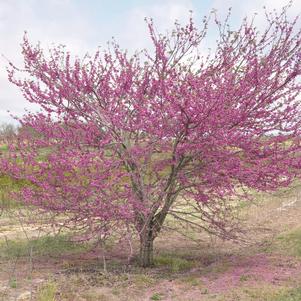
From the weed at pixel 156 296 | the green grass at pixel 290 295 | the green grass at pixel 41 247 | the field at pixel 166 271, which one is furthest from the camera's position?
the green grass at pixel 41 247

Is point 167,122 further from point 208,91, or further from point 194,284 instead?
point 194,284

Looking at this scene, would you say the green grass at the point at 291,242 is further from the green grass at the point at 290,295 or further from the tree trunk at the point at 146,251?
the tree trunk at the point at 146,251

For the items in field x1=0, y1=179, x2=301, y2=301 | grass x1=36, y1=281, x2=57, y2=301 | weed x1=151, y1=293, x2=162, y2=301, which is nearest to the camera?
grass x1=36, y1=281, x2=57, y2=301

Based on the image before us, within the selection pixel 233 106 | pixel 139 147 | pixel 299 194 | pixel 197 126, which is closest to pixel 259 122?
pixel 233 106

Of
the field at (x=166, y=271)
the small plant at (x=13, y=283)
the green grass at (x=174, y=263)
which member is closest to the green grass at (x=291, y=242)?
the field at (x=166, y=271)

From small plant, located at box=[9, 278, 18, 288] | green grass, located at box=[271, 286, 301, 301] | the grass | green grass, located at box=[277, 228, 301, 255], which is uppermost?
green grass, located at box=[277, 228, 301, 255]

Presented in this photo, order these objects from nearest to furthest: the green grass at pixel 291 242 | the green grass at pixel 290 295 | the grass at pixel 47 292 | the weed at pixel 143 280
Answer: the grass at pixel 47 292
the green grass at pixel 290 295
the weed at pixel 143 280
the green grass at pixel 291 242

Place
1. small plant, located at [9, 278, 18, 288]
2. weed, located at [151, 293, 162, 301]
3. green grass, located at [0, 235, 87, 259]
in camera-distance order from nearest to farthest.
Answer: weed, located at [151, 293, 162, 301] → small plant, located at [9, 278, 18, 288] → green grass, located at [0, 235, 87, 259]

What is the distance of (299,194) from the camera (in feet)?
56.6

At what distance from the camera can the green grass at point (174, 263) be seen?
29.6 feet

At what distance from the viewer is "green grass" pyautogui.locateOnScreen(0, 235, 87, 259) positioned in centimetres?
1051

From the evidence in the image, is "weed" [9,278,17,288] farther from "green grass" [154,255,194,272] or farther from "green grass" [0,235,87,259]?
"green grass" [154,255,194,272]

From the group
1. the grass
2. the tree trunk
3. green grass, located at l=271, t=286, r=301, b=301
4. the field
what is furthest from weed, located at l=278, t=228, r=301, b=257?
the grass

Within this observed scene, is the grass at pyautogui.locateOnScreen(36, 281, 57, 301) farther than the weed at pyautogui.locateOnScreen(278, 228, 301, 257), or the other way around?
the weed at pyautogui.locateOnScreen(278, 228, 301, 257)
